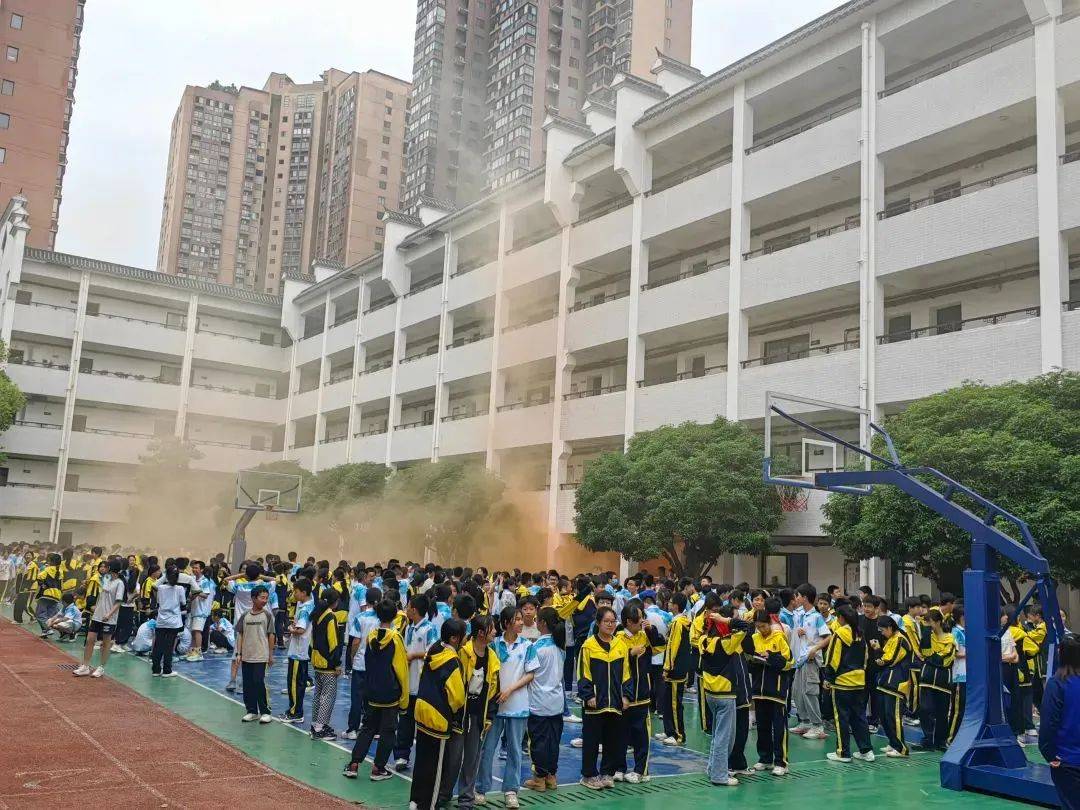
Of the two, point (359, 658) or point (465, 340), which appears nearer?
point (359, 658)

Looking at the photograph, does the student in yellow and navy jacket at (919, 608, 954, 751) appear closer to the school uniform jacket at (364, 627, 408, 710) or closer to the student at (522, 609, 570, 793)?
the student at (522, 609, 570, 793)

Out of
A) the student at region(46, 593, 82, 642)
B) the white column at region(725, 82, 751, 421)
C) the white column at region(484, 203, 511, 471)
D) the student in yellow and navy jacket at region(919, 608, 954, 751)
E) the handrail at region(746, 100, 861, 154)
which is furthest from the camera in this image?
the white column at region(484, 203, 511, 471)

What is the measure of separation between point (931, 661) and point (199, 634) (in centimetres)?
1084

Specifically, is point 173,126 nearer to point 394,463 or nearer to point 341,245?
point 341,245

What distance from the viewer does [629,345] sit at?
2770cm

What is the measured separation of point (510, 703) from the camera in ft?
25.1

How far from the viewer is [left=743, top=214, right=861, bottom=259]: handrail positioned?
22641 millimetres

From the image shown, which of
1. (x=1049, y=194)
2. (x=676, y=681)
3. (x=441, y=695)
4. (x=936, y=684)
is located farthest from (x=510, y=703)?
(x=1049, y=194)

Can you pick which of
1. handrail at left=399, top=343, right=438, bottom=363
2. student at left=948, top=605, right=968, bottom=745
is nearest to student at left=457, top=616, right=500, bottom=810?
student at left=948, top=605, right=968, bottom=745

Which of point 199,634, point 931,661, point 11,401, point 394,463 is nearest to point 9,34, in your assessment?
point 11,401

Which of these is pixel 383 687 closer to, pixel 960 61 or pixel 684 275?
pixel 960 61

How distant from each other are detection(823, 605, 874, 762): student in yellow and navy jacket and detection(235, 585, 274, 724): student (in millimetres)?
5963

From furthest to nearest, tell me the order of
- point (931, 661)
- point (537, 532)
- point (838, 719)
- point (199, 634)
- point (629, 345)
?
point (537, 532) → point (629, 345) → point (199, 634) → point (931, 661) → point (838, 719)

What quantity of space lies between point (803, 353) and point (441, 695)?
18437mm
